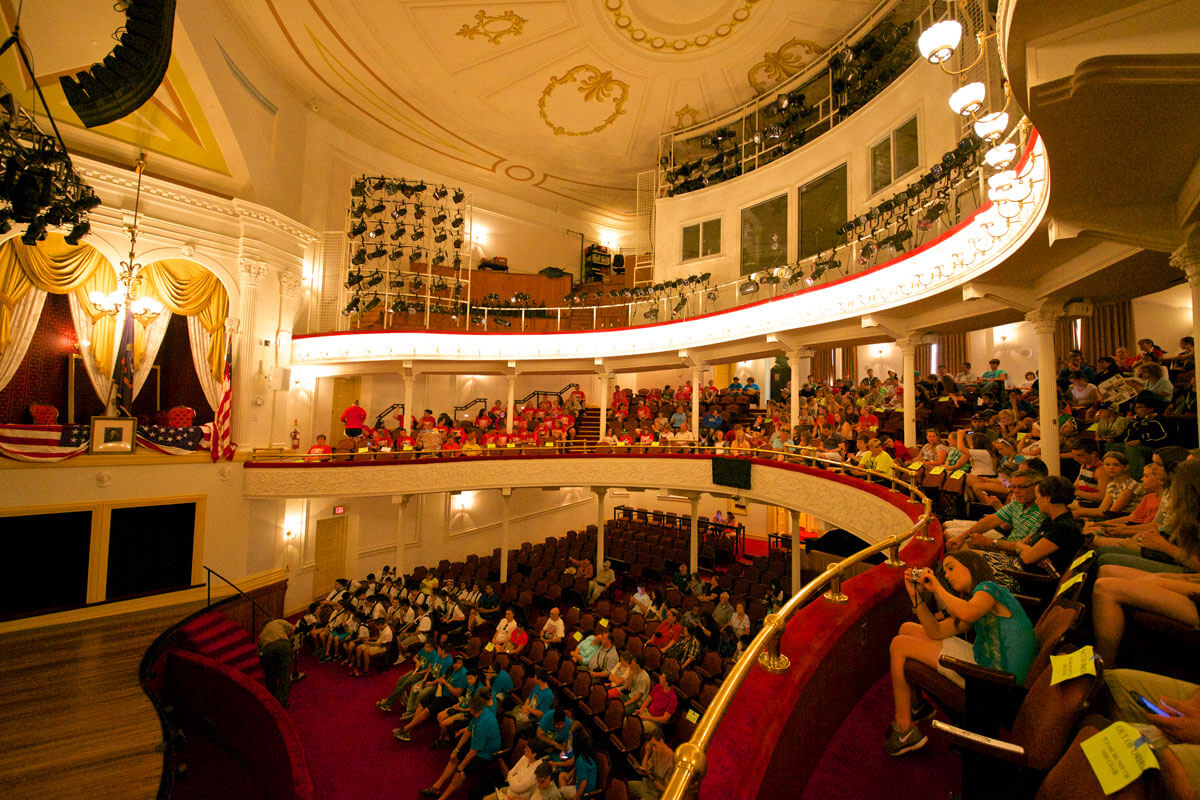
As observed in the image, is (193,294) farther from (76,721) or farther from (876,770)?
(876,770)

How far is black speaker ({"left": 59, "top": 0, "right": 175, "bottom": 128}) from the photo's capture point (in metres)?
7.99

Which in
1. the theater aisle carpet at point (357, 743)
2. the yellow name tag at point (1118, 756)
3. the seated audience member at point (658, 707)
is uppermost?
the yellow name tag at point (1118, 756)

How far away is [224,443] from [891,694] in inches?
521

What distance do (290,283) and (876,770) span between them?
15.8 m

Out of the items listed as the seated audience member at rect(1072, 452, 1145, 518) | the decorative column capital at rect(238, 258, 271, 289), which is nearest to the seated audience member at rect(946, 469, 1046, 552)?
the seated audience member at rect(1072, 452, 1145, 518)

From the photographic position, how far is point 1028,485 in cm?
384

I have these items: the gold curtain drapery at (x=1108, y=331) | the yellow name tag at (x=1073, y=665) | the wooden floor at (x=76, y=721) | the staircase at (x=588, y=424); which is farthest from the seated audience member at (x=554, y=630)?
the gold curtain drapery at (x=1108, y=331)

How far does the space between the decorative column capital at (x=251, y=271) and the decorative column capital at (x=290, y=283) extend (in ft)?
2.44

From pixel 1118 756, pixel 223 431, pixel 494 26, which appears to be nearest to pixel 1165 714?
pixel 1118 756

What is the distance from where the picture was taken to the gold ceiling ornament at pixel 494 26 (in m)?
13.6

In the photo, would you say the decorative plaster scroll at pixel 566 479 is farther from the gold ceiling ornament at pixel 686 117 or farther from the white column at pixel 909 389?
the gold ceiling ornament at pixel 686 117

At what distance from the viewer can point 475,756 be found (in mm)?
6309

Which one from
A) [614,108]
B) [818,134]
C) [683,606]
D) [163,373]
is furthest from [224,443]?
[818,134]

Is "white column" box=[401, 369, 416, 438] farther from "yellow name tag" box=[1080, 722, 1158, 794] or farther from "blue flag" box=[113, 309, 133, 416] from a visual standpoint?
"yellow name tag" box=[1080, 722, 1158, 794]
